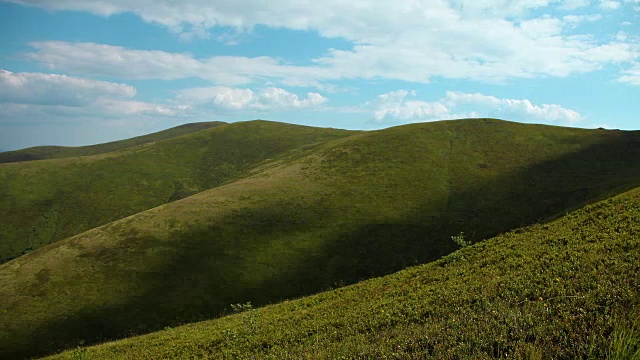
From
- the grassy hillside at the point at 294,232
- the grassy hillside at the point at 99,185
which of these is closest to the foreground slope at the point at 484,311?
→ the grassy hillside at the point at 294,232

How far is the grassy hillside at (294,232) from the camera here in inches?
2196

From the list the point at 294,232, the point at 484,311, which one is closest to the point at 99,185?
the point at 294,232

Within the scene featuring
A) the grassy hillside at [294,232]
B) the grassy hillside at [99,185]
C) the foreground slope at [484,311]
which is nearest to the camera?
the foreground slope at [484,311]

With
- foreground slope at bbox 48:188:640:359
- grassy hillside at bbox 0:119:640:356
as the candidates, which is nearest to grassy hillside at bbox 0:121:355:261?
grassy hillside at bbox 0:119:640:356

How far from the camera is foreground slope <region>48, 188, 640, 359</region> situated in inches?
402

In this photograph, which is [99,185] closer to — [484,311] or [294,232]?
[294,232]

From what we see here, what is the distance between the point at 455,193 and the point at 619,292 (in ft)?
275

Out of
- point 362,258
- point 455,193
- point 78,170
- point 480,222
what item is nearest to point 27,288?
point 362,258

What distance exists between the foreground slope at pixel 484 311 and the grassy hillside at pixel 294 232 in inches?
948

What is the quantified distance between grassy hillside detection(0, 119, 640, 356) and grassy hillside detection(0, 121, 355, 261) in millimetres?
53007

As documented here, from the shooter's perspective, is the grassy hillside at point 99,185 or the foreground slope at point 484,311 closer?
the foreground slope at point 484,311

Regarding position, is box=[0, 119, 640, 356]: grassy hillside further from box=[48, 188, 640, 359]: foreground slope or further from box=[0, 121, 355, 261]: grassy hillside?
box=[0, 121, 355, 261]: grassy hillside

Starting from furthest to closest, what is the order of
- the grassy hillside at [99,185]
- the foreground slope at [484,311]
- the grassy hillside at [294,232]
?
the grassy hillside at [99,185] < the grassy hillside at [294,232] < the foreground slope at [484,311]

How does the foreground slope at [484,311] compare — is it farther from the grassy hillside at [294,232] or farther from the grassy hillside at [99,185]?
the grassy hillside at [99,185]
